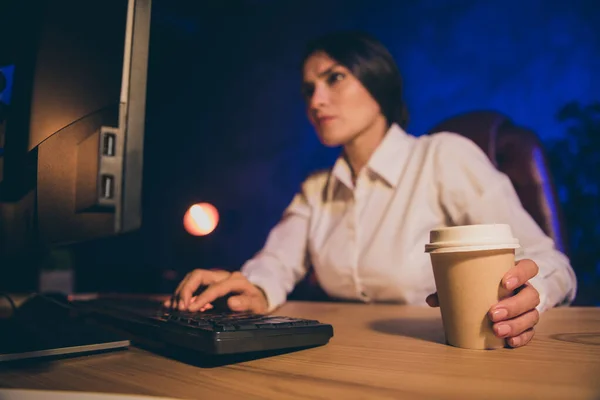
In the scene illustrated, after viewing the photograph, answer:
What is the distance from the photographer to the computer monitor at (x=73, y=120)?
419mm

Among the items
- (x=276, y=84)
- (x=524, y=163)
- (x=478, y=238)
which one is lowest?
(x=478, y=238)

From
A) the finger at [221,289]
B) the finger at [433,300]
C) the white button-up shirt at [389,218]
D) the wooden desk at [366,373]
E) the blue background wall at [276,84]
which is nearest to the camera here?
the wooden desk at [366,373]

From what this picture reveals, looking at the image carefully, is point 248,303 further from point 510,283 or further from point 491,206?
point 491,206

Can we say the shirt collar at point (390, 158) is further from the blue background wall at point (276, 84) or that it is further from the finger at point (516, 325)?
the blue background wall at point (276, 84)

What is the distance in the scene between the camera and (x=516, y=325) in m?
0.44

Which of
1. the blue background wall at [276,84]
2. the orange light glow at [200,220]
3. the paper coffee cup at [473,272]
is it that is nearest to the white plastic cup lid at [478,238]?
the paper coffee cup at [473,272]

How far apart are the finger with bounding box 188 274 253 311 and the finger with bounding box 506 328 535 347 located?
17.4 inches

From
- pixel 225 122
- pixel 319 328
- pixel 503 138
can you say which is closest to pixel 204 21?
pixel 225 122

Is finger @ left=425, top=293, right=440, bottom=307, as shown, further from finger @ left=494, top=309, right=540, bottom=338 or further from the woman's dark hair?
the woman's dark hair

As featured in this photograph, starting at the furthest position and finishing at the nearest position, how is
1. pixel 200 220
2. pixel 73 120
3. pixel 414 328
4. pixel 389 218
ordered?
pixel 200 220 < pixel 389 218 < pixel 414 328 < pixel 73 120

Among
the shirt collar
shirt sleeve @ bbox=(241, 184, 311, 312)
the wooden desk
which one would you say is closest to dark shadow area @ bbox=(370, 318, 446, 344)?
the wooden desk

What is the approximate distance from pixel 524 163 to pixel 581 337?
941mm

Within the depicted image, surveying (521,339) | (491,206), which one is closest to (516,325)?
(521,339)

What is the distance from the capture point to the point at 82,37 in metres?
0.48
